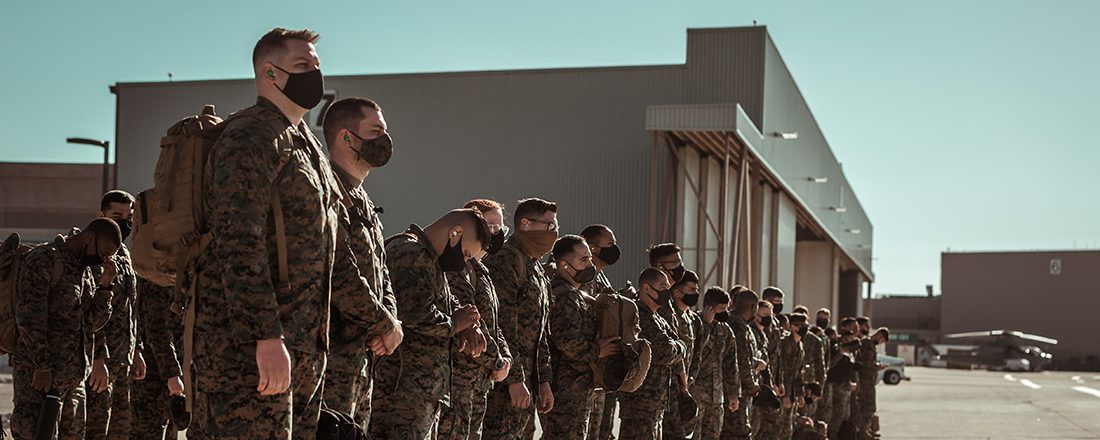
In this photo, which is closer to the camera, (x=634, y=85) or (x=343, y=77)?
(x=634, y=85)

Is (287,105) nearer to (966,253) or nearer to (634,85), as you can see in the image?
(634,85)

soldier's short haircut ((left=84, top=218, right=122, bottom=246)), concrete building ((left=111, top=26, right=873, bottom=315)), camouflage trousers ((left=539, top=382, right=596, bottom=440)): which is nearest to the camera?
soldier's short haircut ((left=84, top=218, right=122, bottom=246))

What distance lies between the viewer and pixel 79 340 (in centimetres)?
777

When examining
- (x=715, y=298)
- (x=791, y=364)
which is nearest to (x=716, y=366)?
(x=715, y=298)

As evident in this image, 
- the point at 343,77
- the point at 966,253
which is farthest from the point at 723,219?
the point at 966,253

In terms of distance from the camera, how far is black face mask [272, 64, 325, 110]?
14.0 ft

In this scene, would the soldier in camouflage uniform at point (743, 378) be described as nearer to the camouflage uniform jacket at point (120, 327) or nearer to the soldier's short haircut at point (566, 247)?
the soldier's short haircut at point (566, 247)

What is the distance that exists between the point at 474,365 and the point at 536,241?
133 cm

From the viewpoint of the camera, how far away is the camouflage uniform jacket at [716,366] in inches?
464

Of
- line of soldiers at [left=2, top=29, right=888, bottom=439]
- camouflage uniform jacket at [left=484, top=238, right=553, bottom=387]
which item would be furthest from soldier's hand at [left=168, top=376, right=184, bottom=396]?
camouflage uniform jacket at [left=484, top=238, right=553, bottom=387]

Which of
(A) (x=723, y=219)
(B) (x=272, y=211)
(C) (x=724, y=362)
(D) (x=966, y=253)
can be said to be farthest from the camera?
(D) (x=966, y=253)

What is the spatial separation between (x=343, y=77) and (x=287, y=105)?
93.0ft

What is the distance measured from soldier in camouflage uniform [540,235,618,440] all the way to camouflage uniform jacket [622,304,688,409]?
105 cm

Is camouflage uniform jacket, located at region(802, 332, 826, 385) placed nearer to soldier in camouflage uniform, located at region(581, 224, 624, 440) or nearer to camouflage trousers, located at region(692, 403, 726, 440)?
camouflage trousers, located at region(692, 403, 726, 440)
